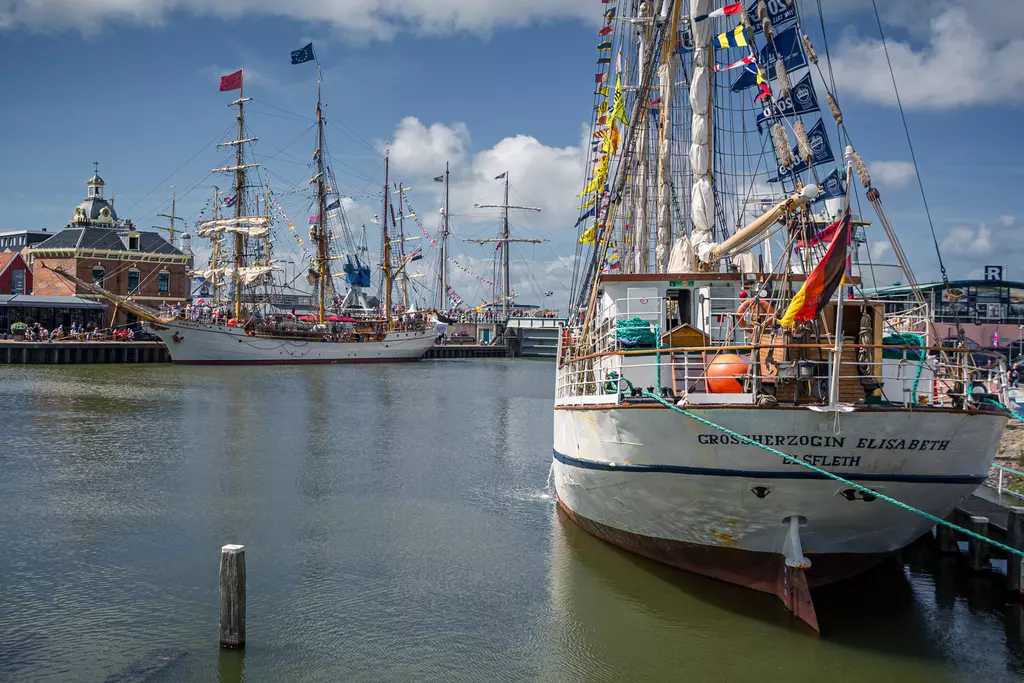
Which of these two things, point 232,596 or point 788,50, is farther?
point 788,50

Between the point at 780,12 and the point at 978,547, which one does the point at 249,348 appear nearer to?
the point at 780,12

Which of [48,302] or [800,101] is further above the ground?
[800,101]

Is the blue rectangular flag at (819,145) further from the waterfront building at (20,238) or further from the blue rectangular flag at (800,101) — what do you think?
the waterfront building at (20,238)

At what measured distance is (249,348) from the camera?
73.1m

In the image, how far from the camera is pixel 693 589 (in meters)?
13.3

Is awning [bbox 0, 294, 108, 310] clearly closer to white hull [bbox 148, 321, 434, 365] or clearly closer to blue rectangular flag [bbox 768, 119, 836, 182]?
white hull [bbox 148, 321, 434, 365]

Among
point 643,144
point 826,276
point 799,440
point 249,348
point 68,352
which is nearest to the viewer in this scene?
point 826,276

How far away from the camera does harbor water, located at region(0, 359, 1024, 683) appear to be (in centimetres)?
1084

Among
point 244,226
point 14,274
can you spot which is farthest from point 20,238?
point 244,226

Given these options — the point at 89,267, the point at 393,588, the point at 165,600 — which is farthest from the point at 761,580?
the point at 89,267

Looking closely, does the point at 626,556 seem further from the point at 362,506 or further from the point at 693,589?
the point at 362,506

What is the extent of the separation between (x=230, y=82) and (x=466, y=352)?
4236cm

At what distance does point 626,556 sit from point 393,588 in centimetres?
420

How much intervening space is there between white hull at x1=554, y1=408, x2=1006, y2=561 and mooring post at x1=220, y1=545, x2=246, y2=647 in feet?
18.9
